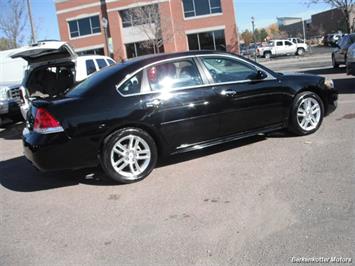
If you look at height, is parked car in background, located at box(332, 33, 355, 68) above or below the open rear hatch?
below

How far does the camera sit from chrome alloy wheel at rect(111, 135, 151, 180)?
557 centimetres

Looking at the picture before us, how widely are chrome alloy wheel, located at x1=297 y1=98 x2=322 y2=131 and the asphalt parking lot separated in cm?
25

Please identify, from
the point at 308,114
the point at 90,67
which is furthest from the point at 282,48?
the point at 308,114

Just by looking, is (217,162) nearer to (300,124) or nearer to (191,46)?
(300,124)

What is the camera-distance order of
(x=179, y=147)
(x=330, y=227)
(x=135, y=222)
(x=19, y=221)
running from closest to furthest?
1. (x=330, y=227)
2. (x=135, y=222)
3. (x=19, y=221)
4. (x=179, y=147)

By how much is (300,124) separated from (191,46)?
35.0 meters

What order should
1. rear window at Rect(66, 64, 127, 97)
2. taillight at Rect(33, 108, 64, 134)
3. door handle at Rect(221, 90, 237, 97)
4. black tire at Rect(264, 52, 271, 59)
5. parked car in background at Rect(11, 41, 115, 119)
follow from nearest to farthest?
taillight at Rect(33, 108, 64, 134)
rear window at Rect(66, 64, 127, 97)
door handle at Rect(221, 90, 237, 97)
parked car in background at Rect(11, 41, 115, 119)
black tire at Rect(264, 52, 271, 59)

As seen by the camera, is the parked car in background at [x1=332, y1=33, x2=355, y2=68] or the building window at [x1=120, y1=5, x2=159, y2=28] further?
the building window at [x1=120, y1=5, x2=159, y2=28]

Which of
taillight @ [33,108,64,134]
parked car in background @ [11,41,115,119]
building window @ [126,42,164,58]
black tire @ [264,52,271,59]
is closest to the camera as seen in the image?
taillight @ [33,108,64,134]

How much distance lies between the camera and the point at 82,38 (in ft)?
146

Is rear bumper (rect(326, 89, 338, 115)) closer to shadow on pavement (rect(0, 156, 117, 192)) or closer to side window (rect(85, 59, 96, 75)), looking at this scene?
shadow on pavement (rect(0, 156, 117, 192))

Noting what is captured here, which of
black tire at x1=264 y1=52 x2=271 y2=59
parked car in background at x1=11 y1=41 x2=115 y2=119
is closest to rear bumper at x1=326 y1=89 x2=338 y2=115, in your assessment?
parked car in background at x1=11 y1=41 x2=115 y2=119

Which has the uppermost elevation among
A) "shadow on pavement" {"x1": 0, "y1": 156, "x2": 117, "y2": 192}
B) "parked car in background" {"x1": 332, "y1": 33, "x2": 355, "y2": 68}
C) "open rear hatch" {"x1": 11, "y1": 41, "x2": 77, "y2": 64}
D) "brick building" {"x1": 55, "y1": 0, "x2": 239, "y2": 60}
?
"brick building" {"x1": 55, "y1": 0, "x2": 239, "y2": 60}

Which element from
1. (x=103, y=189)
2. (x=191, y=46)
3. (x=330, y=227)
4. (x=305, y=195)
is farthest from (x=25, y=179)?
(x=191, y=46)
